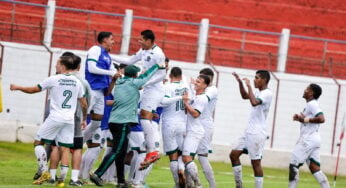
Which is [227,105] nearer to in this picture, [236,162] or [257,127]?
[236,162]

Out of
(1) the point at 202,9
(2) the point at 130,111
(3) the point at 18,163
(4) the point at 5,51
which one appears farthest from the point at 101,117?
(1) the point at 202,9

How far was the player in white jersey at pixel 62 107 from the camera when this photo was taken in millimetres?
18906

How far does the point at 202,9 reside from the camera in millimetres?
51625

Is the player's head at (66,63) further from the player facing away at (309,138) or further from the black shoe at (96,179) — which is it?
the player facing away at (309,138)

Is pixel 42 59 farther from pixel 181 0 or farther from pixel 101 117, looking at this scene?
pixel 181 0

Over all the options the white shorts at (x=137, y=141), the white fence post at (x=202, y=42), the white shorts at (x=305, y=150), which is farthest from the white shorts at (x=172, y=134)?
the white fence post at (x=202, y=42)

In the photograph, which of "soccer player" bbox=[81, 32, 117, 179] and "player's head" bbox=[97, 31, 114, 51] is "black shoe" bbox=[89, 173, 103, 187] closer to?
"soccer player" bbox=[81, 32, 117, 179]

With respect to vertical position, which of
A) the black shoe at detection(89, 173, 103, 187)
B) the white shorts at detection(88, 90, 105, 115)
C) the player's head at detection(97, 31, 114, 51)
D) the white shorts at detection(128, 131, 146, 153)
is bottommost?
the black shoe at detection(89, 173, 103, 187)

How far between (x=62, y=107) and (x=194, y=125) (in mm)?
2679

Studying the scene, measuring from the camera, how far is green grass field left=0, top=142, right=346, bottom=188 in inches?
823

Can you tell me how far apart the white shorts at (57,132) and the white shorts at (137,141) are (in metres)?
1.84

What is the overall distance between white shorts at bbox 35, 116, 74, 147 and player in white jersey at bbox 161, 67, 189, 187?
2107 mm

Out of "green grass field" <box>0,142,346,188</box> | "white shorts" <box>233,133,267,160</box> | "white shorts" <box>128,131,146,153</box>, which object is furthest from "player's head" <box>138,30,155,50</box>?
"green grass field" <box>0,142,346,188</box>

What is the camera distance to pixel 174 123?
20.5 m
